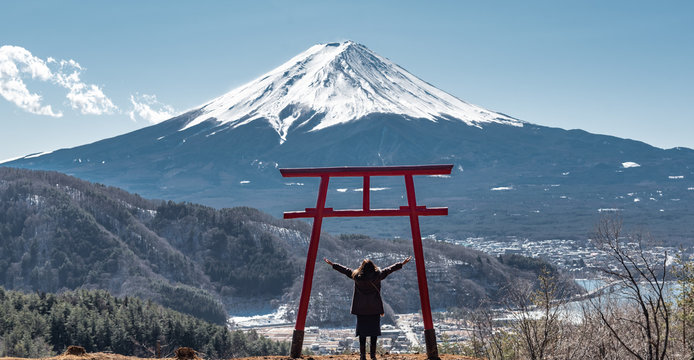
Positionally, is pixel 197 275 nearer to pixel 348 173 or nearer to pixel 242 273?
pixel 242 273

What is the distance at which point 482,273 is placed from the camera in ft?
485

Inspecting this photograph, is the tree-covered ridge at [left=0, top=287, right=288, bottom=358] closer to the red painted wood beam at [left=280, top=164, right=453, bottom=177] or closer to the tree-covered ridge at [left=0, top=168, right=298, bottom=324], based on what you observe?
the red painted wood beam at [left=280, top=164, right=453, bottom=177]

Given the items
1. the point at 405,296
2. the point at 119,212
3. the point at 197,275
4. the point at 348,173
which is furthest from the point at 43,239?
the point at 348,173

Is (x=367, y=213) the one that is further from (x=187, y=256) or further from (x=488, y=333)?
(x=187, y=256)

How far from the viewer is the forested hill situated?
439 ft

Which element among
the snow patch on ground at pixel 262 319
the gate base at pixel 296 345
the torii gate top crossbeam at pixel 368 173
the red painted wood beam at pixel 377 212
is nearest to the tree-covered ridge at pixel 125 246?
the snow patch on ground at pixel 262 319

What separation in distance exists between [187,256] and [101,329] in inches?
3827

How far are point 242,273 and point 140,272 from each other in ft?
Result: 70.7

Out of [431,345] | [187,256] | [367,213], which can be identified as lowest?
[187,256]

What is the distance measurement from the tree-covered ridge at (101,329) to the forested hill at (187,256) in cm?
5141

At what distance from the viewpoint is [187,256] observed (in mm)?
154375

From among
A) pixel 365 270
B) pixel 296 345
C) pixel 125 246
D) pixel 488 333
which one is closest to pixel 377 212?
pixel 365 270

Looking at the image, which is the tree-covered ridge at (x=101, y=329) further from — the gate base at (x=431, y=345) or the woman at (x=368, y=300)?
the gate base at (x=431, y=345)

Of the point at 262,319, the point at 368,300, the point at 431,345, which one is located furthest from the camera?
the point at 262,319
